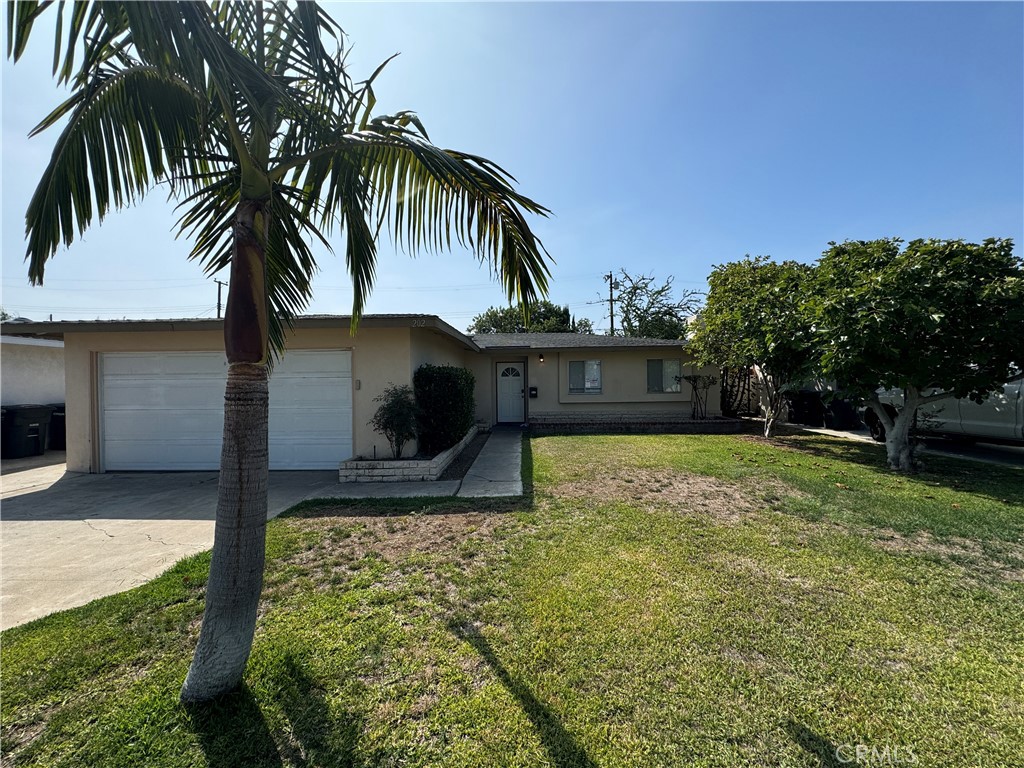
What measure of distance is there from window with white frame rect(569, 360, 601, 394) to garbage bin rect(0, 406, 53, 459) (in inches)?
563

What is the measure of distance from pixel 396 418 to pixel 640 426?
825cm

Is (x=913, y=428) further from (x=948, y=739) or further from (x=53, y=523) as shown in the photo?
(x=53, y=523)

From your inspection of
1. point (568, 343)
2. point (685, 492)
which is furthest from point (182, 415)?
point (568, 343)

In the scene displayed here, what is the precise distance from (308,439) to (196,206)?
595 centimetres

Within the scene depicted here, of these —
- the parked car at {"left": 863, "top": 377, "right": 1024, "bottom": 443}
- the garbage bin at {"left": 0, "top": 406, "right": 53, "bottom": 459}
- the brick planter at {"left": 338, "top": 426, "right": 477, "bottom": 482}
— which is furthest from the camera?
the garbage bin at {"left": 0, "top": 406, "right": 53, "bottom": 459}

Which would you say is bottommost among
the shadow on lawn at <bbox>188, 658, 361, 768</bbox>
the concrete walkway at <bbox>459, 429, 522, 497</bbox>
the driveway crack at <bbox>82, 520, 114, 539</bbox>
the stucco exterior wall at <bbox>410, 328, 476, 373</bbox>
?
the driveway crack at <bbox>82, 520, 114, 539</bbox>

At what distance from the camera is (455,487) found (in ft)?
20.9

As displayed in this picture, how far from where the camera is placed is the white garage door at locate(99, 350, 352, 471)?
26.0ft

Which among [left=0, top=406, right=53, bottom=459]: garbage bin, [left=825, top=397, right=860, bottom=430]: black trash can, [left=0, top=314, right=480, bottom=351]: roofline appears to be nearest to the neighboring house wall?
[left=0, top=406, right=53, bottom=459]: garbage bin

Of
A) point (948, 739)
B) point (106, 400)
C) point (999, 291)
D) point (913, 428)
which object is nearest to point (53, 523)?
point (106, 400)

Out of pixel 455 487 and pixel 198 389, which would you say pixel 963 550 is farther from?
pixel 198 389

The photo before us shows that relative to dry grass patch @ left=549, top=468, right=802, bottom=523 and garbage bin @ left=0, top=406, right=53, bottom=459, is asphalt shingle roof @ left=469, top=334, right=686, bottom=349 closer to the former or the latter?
dry grass patch @ left=549, top=468, right=802, bottom=523

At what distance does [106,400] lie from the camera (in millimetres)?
8086

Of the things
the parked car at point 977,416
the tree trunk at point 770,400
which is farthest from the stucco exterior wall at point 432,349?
the parked car at point 977,416
